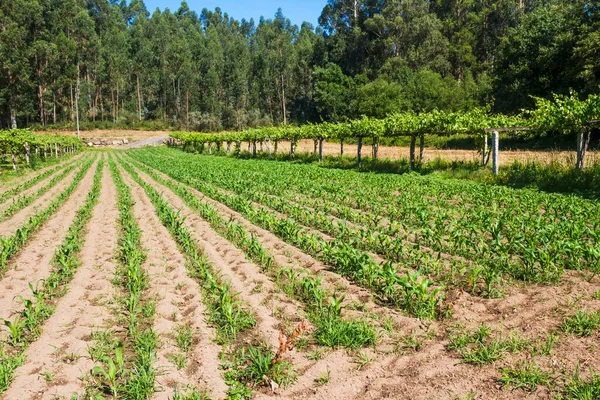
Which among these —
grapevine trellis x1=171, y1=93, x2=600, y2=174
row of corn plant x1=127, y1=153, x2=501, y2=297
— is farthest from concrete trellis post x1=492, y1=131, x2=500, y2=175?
row of corn plant x1=127, y1=153, x2=501, y2=297

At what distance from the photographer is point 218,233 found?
8.68 meters

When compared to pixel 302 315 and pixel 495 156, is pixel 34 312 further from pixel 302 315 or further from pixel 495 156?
pixel 495 156

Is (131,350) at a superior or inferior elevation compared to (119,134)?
inferior

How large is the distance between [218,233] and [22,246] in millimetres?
3749

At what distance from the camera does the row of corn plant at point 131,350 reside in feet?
11.1

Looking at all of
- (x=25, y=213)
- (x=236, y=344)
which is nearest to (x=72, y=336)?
(x=236, y=344)

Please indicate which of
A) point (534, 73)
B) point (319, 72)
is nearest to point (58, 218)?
point (534, 73)

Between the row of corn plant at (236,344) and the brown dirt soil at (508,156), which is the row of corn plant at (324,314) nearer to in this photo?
the row of corn plant at (236,344)

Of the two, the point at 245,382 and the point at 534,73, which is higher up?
the point at 534,73

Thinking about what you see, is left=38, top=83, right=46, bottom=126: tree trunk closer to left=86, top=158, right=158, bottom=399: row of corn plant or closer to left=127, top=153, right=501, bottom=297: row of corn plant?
left=86, top=158, right=158, bottom=399: row of corn plant

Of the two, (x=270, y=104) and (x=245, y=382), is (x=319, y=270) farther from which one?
(x=270, y=104)

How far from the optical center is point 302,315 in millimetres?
4793

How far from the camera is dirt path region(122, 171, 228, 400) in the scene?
3.56 m

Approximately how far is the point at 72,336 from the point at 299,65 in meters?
92.0
